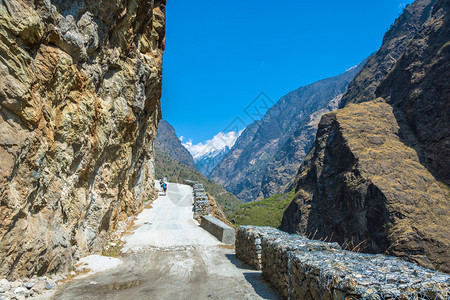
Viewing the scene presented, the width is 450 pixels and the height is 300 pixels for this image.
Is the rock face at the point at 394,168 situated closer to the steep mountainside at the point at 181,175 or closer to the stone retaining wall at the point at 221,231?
the stone retaining wall at the point at 221,231

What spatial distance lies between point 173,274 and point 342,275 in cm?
658

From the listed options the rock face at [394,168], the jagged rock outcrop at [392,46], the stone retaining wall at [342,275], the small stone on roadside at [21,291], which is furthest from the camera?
the jagged rock outcrop at [392,46]

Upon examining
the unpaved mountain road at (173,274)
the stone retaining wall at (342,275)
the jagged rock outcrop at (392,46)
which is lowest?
the unpaved mountain road at (173,274)

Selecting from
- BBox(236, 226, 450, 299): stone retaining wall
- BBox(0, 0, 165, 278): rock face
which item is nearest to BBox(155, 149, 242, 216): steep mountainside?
BBox(0, 0, 165, 278): rock face

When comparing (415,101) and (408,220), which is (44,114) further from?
(415,101)

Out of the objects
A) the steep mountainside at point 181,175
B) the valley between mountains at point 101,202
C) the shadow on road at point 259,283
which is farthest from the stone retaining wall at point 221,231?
the steep mountainside at point 181,175

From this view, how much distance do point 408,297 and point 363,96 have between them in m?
118

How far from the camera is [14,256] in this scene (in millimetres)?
5949

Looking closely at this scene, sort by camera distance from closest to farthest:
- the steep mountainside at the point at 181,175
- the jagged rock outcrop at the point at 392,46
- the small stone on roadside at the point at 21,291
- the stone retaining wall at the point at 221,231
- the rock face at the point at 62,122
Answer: the small stone on roadside at the point at 21,291 → the rock face at the point at 62,122 → the stone retaining wall at the point at 221,231 → the steep mountainside at the point at 181,175 → the jagged rock outcrop at the point at 392,46

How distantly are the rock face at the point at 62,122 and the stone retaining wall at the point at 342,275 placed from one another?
633 cm

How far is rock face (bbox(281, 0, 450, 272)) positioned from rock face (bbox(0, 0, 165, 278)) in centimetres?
2838

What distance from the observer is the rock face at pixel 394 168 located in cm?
3950

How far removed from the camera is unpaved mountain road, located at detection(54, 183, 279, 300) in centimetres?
714

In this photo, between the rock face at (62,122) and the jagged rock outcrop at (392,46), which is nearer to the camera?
the rock face at (62,122)
